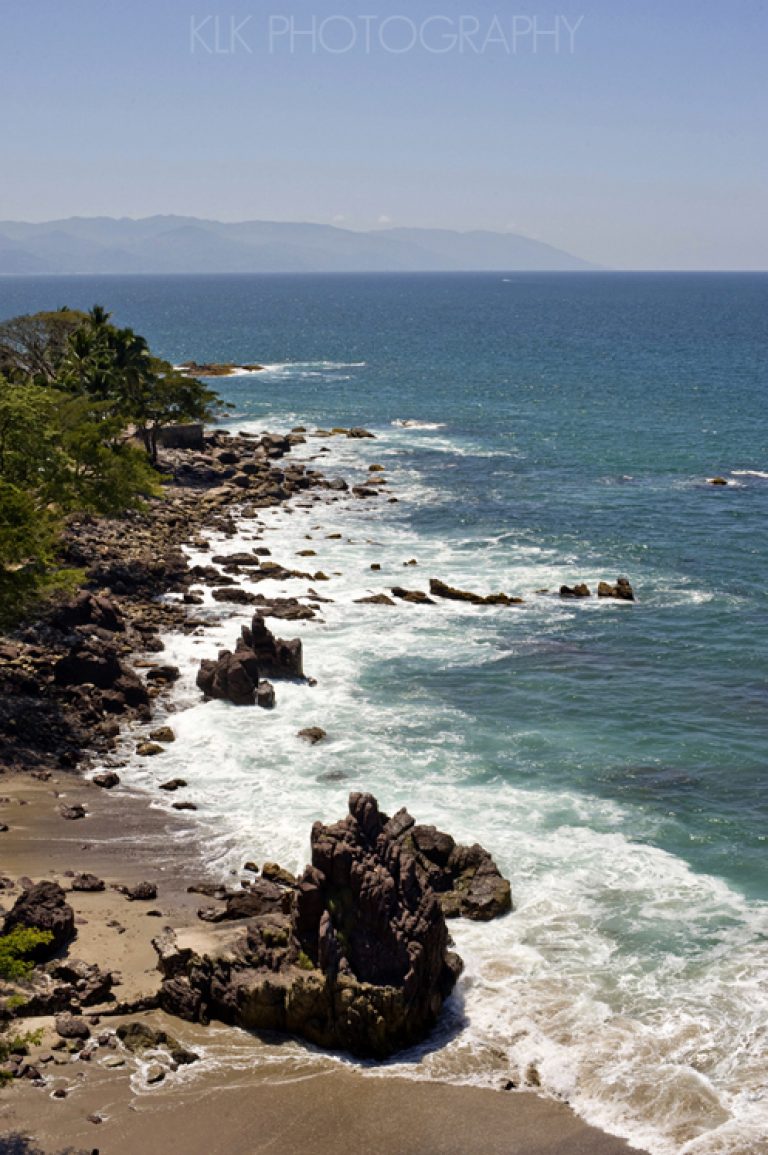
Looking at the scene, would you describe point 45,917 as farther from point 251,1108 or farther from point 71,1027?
point 251,1108

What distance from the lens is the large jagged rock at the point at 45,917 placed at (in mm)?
27297

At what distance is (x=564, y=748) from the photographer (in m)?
40.9

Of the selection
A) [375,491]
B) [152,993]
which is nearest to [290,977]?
[152,993]

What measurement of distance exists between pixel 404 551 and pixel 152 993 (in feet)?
141

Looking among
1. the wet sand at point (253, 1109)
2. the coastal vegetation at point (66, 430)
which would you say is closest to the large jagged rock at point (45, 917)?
the wet sand at point (253, 1109)

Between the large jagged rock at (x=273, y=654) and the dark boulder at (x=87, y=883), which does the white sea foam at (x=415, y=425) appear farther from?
the dark boulder at (x=87, y=883)

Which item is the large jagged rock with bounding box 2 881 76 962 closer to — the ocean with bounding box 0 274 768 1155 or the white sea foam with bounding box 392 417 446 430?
the ocean with bounding box 0 274 768 1155

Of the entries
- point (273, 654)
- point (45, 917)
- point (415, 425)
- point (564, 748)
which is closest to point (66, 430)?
point (273, 654)

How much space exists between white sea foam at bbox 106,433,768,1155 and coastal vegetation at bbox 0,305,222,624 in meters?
7.51

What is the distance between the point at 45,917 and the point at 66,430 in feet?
100.0

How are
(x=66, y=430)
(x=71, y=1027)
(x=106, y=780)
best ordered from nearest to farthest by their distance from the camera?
(x=71, y=1027), (x=106, y=780), (x=66, y=430)

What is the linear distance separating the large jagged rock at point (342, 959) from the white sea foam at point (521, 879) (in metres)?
0.86

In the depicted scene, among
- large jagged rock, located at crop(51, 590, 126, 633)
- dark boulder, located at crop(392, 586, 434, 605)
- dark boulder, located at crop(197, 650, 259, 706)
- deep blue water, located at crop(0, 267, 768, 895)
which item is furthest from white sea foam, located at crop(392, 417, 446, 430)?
dark boulder, located at crop(197, 650, 259, 706)

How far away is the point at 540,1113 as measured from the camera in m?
23.3
